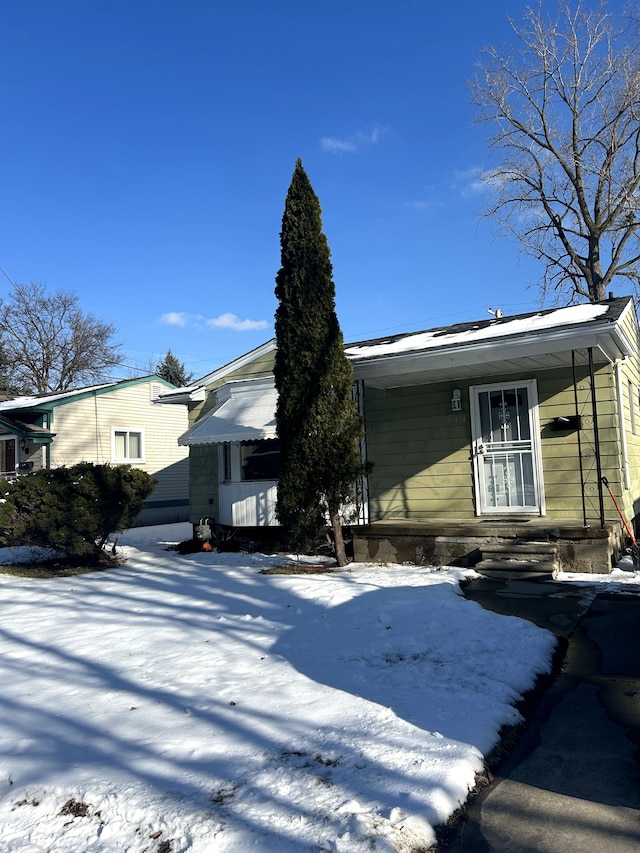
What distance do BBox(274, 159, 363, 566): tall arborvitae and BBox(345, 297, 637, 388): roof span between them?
1.07 m

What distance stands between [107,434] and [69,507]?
10.1 meters

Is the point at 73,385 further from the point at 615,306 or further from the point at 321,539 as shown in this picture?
the point at 615,306

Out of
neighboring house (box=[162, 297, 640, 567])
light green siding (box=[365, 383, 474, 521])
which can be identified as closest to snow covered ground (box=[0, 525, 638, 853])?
neighboring house (box=[162, 297, 640, 567])

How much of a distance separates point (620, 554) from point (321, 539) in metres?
4.45

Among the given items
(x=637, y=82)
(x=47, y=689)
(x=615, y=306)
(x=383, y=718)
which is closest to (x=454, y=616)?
(x=383, y=718)

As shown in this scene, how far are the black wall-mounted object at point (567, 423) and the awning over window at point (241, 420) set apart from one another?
448 centimetres

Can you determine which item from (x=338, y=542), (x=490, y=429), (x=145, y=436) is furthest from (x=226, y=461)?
(x=145, y=436)

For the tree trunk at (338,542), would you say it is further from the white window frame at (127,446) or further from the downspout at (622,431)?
the white window frame at (127,446)

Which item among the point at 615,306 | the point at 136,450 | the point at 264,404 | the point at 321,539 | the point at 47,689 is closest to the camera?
the point at 47,689

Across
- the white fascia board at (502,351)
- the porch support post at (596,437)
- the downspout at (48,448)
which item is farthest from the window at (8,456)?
the porch support post at (596,437)

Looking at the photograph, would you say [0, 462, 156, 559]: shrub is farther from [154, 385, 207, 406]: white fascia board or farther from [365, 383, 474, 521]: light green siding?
[365, 383, 474, 521]: light green siding

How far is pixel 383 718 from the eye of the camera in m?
3.57

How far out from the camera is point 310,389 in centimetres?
857

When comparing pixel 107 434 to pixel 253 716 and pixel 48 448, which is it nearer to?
pixel 48 448
